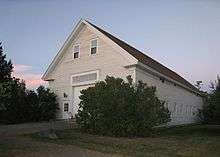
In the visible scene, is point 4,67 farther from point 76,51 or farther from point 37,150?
point 37,150

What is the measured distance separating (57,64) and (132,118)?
13426 millimetres

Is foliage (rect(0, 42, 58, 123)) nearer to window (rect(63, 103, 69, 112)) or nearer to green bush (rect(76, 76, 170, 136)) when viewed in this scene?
window (rect(63, 103, 69, 112))

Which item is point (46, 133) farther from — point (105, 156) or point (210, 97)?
point (210, 97)

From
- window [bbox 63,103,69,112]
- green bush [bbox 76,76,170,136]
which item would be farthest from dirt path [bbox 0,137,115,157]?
window [bbox 63,103,69,112]

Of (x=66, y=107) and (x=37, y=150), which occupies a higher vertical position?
(x=66, y=107)

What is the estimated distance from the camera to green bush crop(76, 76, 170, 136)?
1878 centimetres

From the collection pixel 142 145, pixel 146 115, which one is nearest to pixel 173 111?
pixel 146 115

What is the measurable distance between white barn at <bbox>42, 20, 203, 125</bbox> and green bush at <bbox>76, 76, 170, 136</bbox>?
467 centimetres

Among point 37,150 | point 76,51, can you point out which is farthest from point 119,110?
point 76,51

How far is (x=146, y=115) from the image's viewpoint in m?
19.1

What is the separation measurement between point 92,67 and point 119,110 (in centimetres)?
898

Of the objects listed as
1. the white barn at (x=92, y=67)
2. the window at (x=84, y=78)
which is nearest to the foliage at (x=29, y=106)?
the white barn at (x=92, y=67)

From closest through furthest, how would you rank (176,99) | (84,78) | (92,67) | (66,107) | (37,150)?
1. (37,150)
2. (92,67)
3. (84,78)
4. (66,107)
5. (176,99)

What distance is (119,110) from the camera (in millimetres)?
18812
